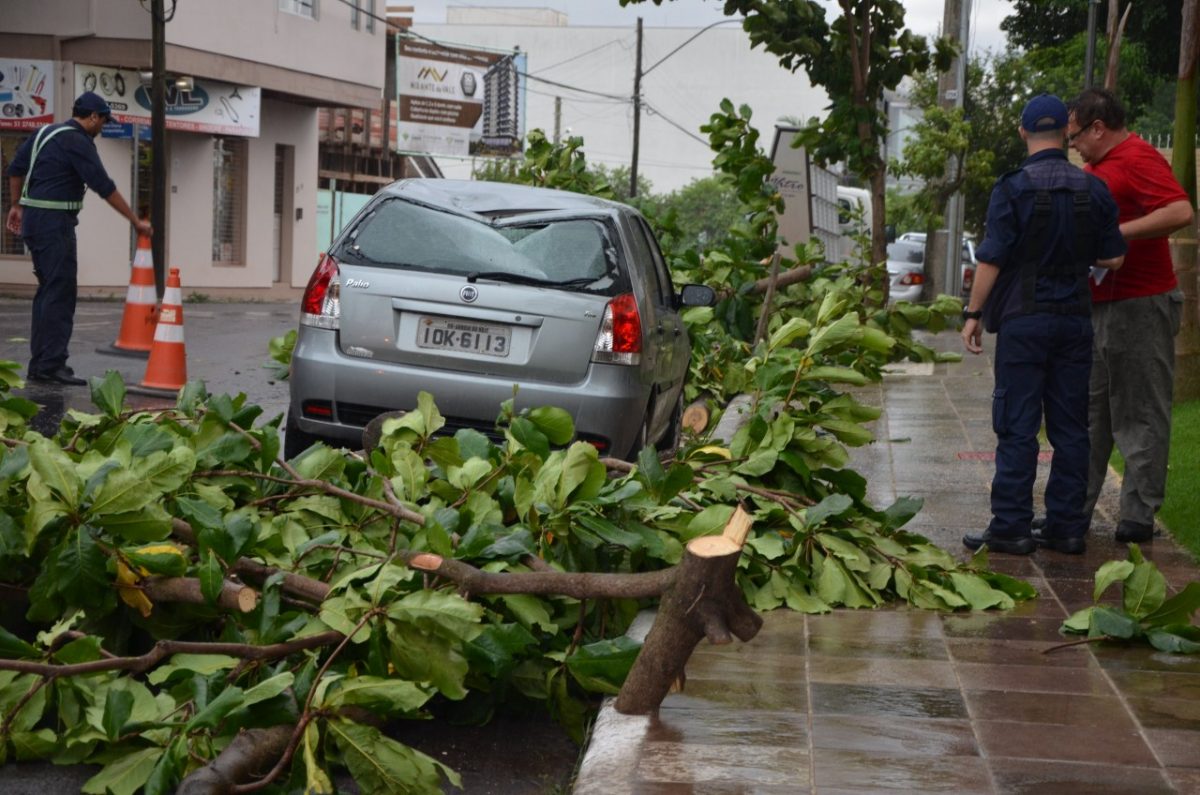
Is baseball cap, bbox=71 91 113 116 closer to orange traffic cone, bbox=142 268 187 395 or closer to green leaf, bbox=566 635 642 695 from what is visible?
orange traffic cone, bbox=142 268 187 395

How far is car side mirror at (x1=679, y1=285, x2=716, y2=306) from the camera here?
358 inches

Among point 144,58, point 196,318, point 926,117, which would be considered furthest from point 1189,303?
point 144,58

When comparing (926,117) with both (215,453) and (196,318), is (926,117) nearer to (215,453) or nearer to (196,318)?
(196,318)

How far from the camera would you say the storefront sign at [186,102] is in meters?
27.5

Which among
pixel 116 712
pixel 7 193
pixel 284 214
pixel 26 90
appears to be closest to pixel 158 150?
pixel 26 90

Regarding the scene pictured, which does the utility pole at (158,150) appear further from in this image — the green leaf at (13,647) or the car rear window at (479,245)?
the green leaf at (13,647)

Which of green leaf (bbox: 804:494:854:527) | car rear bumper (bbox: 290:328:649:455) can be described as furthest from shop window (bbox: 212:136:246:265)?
green leaf (bbox: 804:494:854:527)

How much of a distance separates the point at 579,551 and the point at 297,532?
886 millimetres

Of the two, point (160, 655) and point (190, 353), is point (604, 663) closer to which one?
point (160, 655)

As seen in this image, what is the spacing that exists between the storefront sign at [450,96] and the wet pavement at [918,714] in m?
53.0

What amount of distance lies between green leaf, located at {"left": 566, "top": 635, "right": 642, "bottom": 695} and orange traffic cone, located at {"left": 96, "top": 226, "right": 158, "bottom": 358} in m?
9.79

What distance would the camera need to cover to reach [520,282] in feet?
24.0

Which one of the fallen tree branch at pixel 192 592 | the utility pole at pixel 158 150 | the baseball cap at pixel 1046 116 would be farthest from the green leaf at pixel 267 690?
the utility pole at pixel 158 150

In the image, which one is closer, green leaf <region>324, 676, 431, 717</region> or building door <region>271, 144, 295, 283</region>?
green leaf <region>324, 676, 431, 717</region>
